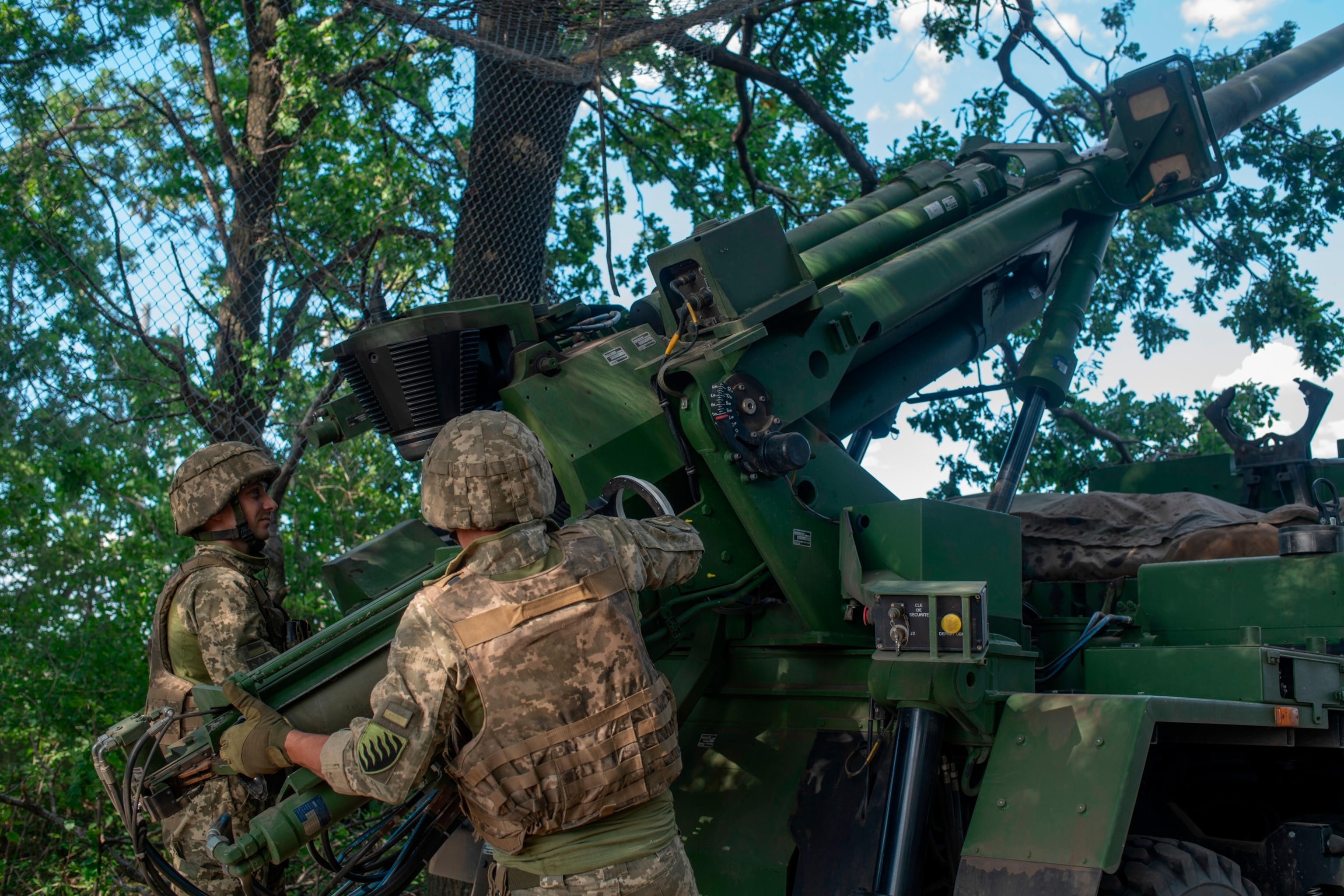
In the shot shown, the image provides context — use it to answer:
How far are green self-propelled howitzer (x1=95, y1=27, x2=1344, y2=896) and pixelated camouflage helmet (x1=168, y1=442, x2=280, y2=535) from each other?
0.44m

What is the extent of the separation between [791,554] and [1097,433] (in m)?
6.19

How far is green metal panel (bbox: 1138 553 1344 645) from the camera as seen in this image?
418 cm

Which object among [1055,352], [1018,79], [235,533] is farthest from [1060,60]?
[235,533]

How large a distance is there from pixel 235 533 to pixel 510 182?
11.2 feet

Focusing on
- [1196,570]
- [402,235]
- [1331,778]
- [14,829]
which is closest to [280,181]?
[402,235]

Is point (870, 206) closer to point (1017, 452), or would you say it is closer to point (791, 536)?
point (1017, 452)

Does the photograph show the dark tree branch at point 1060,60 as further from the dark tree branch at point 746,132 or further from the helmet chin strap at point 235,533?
the helmet chin strap at point 235,533

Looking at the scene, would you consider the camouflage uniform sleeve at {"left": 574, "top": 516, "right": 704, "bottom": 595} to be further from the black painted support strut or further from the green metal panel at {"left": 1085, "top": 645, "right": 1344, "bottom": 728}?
the green metal panel at {"left": 1085, "top": 645, "right": 1344, "bottom": 728}

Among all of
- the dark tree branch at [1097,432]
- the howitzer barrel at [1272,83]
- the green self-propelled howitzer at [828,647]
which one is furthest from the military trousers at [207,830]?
the dark tree branch at [1097,432]

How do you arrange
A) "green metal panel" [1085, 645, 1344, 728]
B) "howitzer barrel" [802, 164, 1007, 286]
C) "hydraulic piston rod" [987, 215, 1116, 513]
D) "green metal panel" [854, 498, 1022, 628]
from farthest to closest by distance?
"hydraulic piston rod" [987, 215, 1116, 513]
"howitzer barrel" [802, 164, 1007, 286]
"green metal panel" [854, 498, 1022, 628]
"green metal panel" [1085, 645, 1344, 728]

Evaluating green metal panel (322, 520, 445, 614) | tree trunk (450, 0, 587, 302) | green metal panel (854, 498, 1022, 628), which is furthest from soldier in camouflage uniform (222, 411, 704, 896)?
tree trunk (450, 0, 587, 302)

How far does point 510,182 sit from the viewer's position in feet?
22.9

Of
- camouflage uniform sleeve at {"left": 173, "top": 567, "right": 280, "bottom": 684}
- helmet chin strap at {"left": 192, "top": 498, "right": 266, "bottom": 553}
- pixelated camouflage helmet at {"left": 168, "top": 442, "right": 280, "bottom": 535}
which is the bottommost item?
camouflage uniform sleeve at {"left": 173, "top": 567, "right": 280, "bottom": 684}

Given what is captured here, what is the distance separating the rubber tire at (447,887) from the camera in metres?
5.75
